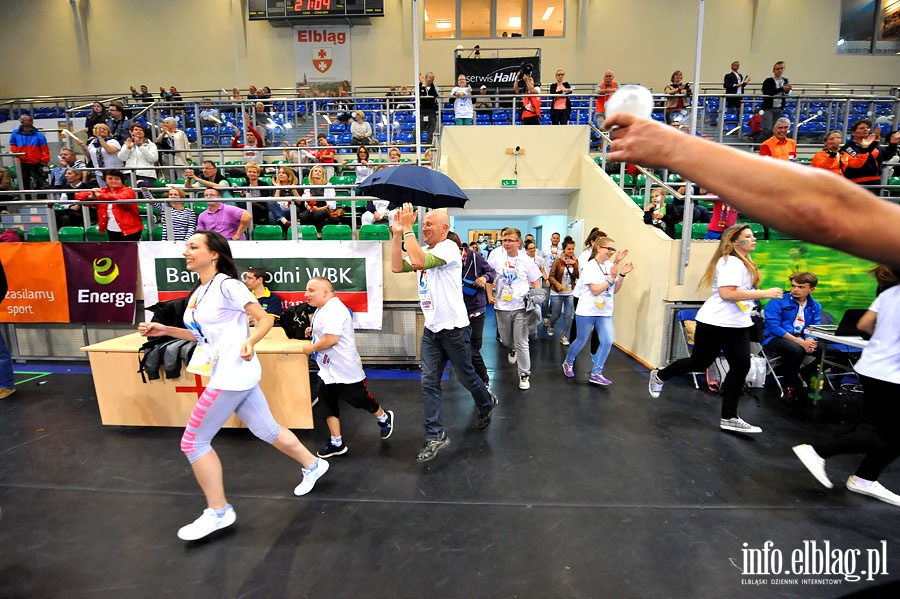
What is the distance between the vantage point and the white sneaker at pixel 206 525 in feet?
9.02

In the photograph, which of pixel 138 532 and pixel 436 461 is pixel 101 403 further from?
pixel 436 461

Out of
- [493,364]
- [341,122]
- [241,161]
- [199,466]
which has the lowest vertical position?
[493,364]

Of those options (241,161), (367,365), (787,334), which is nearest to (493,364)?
(367,365)

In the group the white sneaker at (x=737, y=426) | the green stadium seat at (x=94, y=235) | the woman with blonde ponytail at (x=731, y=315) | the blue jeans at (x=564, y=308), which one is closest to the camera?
the woman with blonde ponytail at (x=731, y=315)

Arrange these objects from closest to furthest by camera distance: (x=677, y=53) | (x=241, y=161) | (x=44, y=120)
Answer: (x=241, y=161) → (x=44, y=120) → (x=677, y=53)

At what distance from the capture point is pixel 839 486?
133 inches

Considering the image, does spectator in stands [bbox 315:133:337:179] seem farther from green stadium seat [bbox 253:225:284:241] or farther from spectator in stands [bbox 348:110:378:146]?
green stadium seat [bbox 253:225:284:241]

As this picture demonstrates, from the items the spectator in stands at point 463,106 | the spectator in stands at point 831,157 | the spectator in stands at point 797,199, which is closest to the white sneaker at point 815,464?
the spectator in stands at point 797,199

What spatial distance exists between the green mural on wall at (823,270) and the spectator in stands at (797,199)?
19.7 ft

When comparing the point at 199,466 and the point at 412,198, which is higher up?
the point at 412,198

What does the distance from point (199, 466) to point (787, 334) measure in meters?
6.13

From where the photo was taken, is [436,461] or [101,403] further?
[101,403]

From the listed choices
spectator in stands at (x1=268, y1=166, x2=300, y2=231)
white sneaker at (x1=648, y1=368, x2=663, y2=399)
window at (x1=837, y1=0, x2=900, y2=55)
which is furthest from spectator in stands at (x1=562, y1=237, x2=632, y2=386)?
window at (x1=837, y1=0, x2=900, y2=55)

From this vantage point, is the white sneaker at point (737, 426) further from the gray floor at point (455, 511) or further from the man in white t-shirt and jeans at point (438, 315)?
the man in white t-shirt and jeans at point (438, 315)
